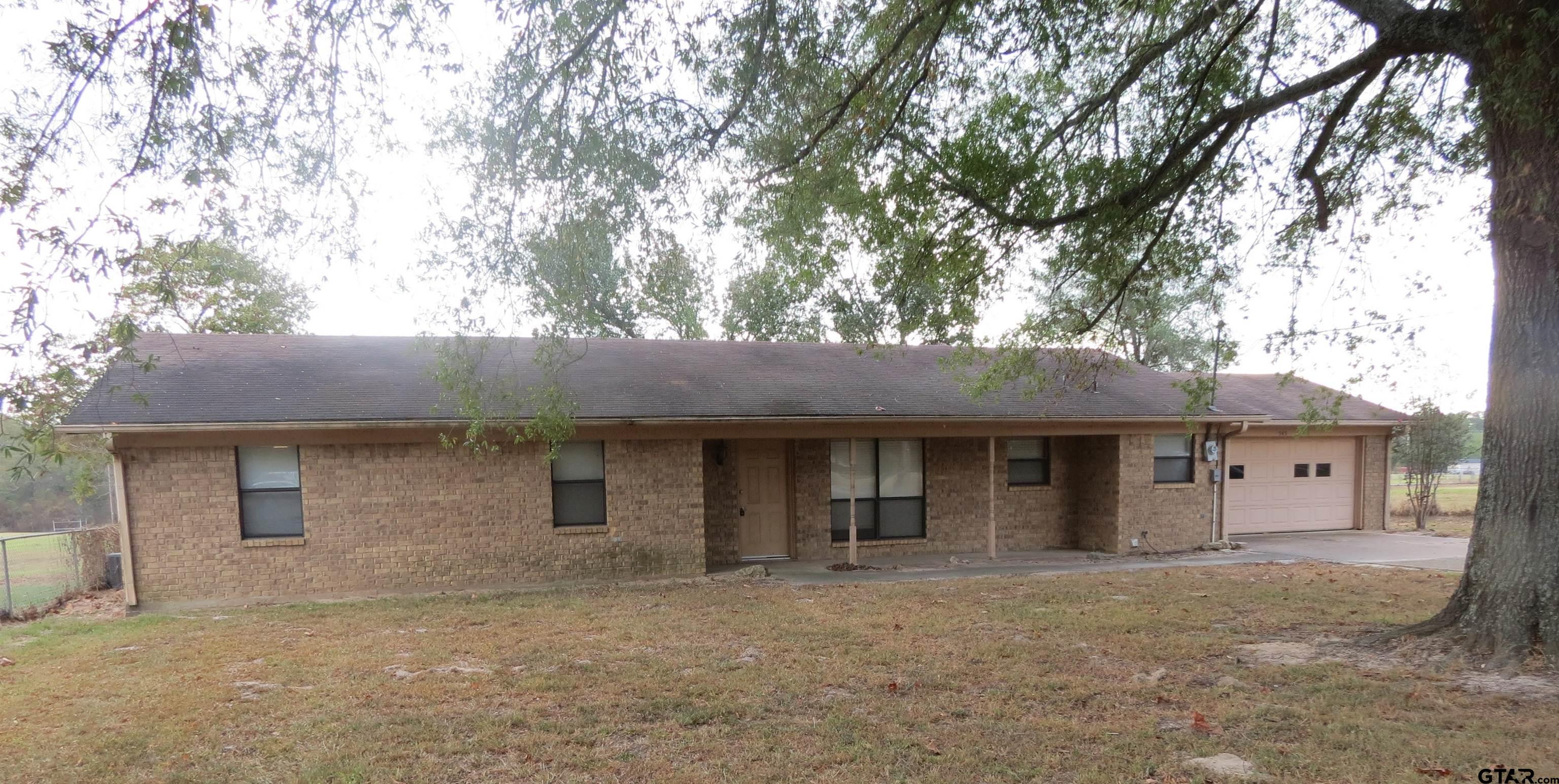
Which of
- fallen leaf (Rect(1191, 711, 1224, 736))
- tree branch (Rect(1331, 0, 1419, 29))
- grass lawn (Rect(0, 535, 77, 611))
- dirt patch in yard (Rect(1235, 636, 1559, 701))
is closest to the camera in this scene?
fallen leaf (Rect(1191, 711, 1224, 736))

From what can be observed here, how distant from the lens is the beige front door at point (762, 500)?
1184 centimetres

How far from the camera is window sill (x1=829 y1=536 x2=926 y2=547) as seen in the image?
12.0 meters

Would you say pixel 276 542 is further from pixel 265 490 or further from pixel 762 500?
pixel 762 500

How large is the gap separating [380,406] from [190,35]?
5577 mm

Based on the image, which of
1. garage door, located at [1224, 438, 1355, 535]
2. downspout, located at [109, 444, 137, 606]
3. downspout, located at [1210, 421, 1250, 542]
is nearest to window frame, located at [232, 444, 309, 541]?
downspout, located at [109, 444, 137, 606]

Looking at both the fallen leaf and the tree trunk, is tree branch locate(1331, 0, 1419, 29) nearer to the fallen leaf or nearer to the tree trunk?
the tree trunk

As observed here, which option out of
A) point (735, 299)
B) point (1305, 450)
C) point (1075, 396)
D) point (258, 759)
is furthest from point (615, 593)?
point (1305, 450)

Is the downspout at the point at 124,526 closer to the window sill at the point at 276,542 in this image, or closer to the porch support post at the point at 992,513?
the window sill at the point at 276,542

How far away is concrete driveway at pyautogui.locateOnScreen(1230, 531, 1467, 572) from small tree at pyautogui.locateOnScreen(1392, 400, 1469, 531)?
211cm

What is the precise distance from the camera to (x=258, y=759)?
433cm

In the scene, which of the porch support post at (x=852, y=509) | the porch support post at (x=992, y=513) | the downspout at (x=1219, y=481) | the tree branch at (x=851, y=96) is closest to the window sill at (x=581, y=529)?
the porch support post at (x=852, y=509)

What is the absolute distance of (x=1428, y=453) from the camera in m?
16.3

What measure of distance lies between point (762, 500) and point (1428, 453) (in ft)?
49.8

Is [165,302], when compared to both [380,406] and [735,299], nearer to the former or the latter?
[380,406]
